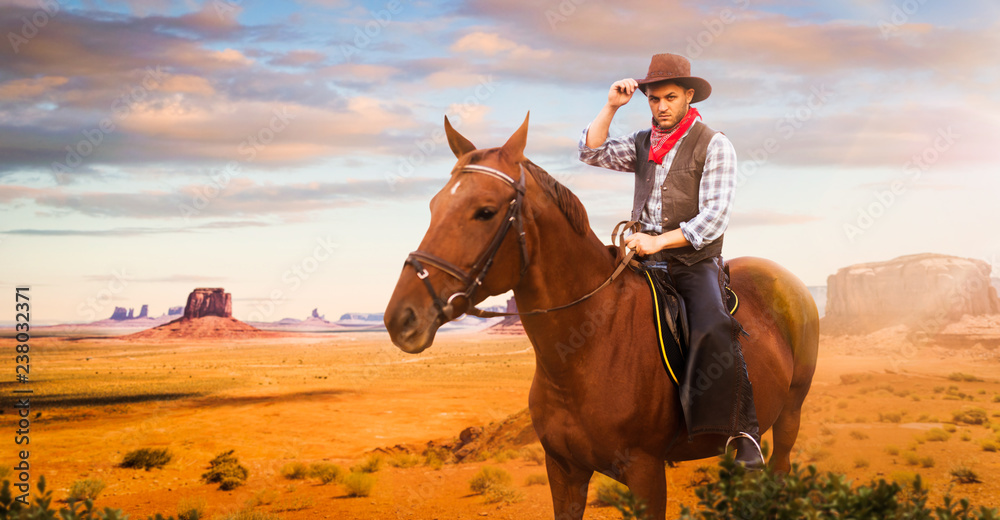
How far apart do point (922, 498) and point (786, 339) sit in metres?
2.89

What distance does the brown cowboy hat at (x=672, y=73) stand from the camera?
4.41 m

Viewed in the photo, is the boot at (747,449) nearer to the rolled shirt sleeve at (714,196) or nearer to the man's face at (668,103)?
the rolled shirt sleeve at (714,196)

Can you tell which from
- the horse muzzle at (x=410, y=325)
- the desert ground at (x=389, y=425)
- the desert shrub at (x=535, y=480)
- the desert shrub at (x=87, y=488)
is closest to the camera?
the horse muzzle at (x=410, y=325)

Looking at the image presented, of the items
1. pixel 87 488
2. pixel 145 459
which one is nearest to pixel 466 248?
pixel 87 488

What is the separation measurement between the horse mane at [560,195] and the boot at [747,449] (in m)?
1.88

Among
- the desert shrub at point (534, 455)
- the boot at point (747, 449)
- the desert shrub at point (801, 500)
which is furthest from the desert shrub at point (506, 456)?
the desert shrub at point (801, 500)

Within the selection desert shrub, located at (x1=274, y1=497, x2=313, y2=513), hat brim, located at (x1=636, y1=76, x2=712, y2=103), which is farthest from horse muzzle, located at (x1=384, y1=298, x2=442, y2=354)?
desert shrub, located at (x1=274, y1=497, x2=313, y2=513)

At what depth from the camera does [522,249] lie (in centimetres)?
355

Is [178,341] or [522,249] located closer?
[522,249]

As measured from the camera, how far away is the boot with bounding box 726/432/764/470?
4070mm

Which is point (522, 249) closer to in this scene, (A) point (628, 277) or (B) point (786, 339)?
(A) point (628, 277)

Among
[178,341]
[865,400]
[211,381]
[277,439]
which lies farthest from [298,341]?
[865,400]

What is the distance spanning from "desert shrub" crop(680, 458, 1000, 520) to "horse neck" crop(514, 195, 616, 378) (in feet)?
4.33

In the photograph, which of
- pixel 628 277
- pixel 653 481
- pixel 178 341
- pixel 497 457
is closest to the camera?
pixel 653 481
